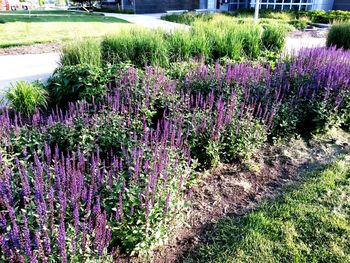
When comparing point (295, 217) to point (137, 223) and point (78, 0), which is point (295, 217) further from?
point (78, 0)

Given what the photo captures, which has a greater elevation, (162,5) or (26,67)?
(162,5)

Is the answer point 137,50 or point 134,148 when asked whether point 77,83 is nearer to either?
Answer: point 137,50

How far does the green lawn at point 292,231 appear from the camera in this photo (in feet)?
9.48

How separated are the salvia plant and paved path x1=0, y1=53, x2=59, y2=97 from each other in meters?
2.69

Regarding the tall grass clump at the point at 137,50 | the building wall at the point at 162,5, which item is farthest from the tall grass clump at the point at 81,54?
the building wall at the point at 162,5

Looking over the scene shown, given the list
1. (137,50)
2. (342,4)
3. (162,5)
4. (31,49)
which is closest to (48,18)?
(31,49)

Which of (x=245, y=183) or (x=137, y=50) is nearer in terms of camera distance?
(x=245, y=183)

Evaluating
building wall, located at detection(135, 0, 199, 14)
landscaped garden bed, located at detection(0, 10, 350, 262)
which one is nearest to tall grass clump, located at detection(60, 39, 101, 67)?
landscaped garden bed, located at detection(0, 10, 350, 262)

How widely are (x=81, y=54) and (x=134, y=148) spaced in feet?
12.5

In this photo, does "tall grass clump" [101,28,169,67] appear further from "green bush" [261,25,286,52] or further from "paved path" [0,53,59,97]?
"green bush" [261,25,286,52]

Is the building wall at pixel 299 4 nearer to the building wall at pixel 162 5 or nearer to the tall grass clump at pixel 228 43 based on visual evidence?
the building wall at pixel 162 5

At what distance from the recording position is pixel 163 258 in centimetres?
287

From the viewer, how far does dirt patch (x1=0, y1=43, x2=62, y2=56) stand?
10102mm

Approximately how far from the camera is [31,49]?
10633mm
